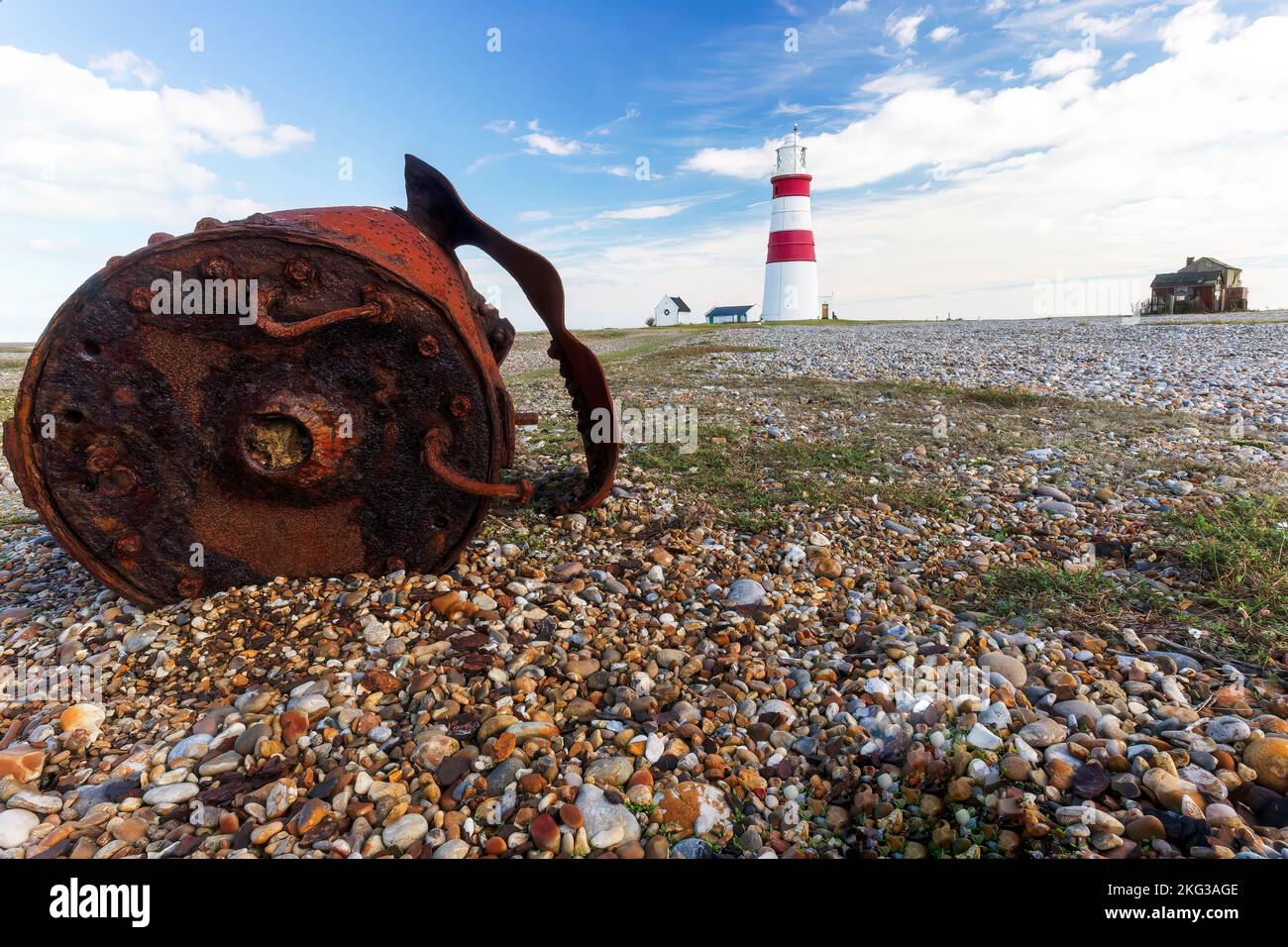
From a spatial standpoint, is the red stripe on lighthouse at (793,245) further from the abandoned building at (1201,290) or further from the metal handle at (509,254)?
the metal handle at (509,254)

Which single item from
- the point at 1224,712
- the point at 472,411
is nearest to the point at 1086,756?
the point at 1224,712

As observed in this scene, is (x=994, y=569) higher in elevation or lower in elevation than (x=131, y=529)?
lower

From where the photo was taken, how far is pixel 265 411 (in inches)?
130

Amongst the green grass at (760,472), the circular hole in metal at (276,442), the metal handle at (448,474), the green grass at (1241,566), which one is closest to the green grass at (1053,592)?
the green grass at (1241,566)

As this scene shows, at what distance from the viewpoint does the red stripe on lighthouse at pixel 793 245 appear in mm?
42781

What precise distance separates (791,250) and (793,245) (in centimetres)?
33

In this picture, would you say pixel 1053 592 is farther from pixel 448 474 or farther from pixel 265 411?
pixel 265 411

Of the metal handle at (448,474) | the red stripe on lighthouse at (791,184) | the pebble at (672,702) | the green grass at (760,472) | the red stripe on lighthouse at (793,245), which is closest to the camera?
the pebble at (672,702)

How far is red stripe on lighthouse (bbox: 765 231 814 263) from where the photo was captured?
42781 mm

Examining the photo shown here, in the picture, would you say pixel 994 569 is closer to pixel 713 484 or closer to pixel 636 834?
pixel 713 484

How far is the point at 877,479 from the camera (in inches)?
247

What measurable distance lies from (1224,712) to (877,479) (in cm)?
356

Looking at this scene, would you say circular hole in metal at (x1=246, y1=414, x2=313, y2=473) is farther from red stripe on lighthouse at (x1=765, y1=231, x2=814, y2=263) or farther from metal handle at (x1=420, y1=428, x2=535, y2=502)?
red stripe on lighthouse at (x1=765, y1=231, x2=814, y2=263)

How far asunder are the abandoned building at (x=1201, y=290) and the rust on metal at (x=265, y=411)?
44557mm
